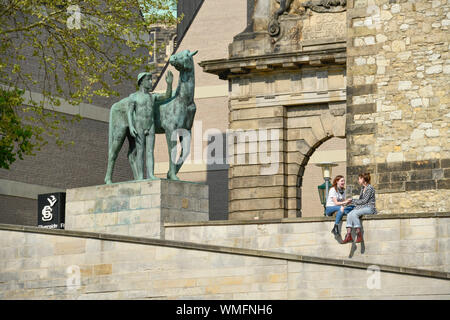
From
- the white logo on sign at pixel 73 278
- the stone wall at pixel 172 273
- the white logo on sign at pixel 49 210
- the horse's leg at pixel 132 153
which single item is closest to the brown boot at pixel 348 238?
the stone wall at pixel 172 273

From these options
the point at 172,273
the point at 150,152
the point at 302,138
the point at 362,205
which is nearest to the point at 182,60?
the point at 150,152

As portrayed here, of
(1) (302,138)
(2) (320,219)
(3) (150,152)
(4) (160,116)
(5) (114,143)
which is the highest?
(1) (302,138)

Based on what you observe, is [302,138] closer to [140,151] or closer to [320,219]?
[140,151]

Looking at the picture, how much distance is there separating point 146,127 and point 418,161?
22.7 feet

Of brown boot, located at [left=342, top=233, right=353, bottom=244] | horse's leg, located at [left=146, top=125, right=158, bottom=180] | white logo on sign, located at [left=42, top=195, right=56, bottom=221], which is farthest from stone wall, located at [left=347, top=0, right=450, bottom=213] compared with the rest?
white logo on sign, located at [left=42, top=195, right=56, bottom=221]

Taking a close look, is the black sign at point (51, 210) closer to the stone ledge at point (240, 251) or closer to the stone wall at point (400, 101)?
the stone wall at point (400, 101)

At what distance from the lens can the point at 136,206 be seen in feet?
85.1

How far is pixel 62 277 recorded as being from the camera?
77.9 feet

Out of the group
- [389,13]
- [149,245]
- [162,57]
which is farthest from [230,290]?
[162,57]

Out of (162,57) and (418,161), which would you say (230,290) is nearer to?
(418,161)

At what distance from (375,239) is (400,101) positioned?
583 cm

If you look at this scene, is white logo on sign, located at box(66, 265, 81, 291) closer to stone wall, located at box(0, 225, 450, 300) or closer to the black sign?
stone wall, located at box(0, 225, 450, 300)

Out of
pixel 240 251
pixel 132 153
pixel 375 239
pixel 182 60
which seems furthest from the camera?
pixel 132 153

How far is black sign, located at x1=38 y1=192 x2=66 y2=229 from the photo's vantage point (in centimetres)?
4153
